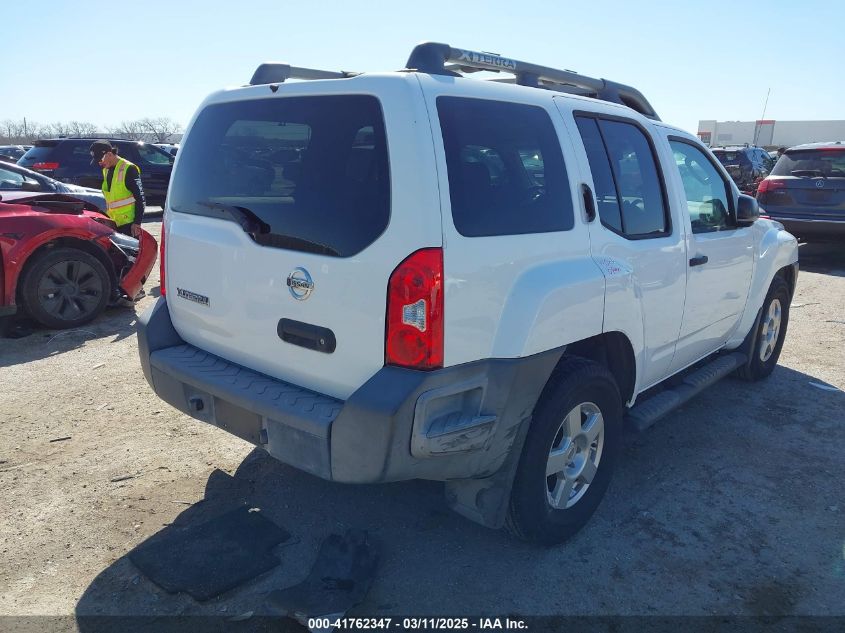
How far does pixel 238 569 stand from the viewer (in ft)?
9.29

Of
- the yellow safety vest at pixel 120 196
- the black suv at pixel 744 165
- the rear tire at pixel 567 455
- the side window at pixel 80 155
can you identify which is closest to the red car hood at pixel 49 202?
the yellow safety vest at pixel 120 196

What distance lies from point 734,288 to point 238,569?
11.5ft

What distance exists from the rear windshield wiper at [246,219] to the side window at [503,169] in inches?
32.8

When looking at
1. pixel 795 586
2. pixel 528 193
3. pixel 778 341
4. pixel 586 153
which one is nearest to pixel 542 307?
pixel 528 193

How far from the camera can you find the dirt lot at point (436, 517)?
272 cm

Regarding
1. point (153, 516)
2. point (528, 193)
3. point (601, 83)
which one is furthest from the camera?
point (601, 83)

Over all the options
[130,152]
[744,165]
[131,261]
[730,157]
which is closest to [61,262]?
[131,261]

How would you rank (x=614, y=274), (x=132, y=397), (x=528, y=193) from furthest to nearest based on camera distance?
(x=132, y=397), (x=614, y=274), (x=528, y=193)

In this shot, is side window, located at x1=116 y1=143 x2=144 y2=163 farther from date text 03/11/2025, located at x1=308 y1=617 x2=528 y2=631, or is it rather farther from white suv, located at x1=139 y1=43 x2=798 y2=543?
date text 03/11/2025, located at x1=308 y1=617 x2=528 y2=631

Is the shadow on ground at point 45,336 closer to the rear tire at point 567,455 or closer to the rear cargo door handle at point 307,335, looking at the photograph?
the rear cargo door handle at point 307,335

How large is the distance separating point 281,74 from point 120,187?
5.49 m

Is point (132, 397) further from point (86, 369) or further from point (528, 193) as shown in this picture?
point (528, 193)

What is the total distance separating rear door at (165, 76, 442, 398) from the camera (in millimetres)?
2342

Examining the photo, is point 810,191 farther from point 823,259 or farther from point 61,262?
point 61,262
